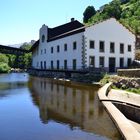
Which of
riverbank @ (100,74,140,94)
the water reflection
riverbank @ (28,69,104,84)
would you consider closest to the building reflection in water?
the water reflection

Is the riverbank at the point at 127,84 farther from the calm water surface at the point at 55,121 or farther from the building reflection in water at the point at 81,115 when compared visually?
the calm water surface at the point at 55,121

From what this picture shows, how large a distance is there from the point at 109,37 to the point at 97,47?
2.95m

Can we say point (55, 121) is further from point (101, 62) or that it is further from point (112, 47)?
point (112, 47)

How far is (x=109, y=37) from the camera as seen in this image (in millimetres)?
46500

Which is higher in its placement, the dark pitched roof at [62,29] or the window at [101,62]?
the dark pitched roof at [62,29]

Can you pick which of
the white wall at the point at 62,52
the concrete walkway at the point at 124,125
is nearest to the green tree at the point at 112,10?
the white wall at the point at 62,52

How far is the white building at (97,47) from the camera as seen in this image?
4416 cm

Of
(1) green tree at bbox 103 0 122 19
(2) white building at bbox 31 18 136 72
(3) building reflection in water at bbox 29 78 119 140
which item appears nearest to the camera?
(3) building reflection in water at bbox 29 78 119 140

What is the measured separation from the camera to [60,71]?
49969mm

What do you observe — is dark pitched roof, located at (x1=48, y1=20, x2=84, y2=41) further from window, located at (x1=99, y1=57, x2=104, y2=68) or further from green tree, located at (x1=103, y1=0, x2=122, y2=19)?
green tree, located at (x1=103, y1=0, x2=122, y2=19)

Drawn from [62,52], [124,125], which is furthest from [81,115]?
[62,52]

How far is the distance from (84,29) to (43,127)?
3203 centimetres

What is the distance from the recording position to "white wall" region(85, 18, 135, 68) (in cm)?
4438

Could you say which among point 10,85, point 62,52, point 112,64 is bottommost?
point 10,85
